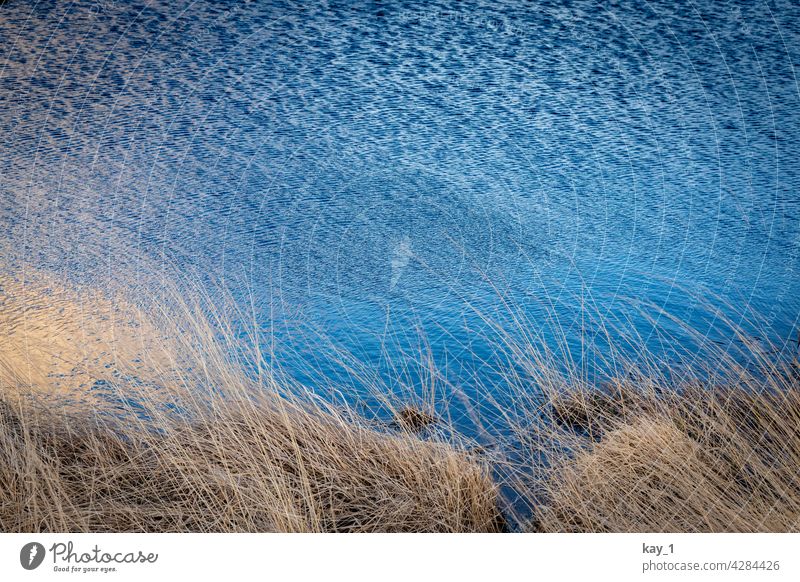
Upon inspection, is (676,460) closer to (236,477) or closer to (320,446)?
(320,446)

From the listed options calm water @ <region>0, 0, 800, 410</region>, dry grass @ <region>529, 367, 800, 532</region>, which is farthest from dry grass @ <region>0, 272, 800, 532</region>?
calm water @ <region>0, 0, 800, 410</region>

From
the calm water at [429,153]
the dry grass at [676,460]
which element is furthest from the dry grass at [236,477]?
the calm water at [429,153]

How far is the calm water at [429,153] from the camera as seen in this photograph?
2434 mm

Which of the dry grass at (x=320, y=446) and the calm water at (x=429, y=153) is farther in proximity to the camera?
the calm water at (x=429, y=153)

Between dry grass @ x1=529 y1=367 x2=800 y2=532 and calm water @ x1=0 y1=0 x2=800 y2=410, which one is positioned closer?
dry grass @ x1=529 y1=367 x2=800 y2=532

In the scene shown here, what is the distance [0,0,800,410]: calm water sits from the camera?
7.98 ft

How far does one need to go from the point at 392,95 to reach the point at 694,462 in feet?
6.22

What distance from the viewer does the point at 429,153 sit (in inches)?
124

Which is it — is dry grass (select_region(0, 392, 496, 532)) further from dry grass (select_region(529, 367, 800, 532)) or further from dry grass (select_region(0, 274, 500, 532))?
dry grass (select_region(529, 367, 800, 532))

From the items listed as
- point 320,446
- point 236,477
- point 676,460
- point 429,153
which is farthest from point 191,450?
point 429,153

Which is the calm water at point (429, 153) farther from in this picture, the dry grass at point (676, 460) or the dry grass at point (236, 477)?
the dry grass at point (236, 477)

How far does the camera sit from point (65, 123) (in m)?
2.80

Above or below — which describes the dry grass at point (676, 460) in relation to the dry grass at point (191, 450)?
above
